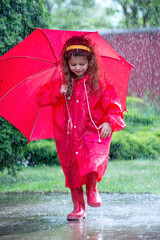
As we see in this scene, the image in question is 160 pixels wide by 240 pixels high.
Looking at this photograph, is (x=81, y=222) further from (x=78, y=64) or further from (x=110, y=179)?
(x=110, y=179)

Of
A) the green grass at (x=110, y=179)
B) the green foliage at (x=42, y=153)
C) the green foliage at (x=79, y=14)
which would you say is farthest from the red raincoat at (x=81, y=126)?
the green foliage at (x=79, y=14)

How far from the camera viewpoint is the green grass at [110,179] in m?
6.66

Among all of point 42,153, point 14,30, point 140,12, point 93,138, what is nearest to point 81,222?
point 93,138

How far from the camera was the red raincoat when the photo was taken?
430cm

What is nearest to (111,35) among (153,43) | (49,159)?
(153,43)

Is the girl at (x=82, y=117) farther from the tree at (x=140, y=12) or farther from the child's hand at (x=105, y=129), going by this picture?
the tree at (x=140, y=12)

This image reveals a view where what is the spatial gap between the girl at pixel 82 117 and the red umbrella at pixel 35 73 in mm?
254

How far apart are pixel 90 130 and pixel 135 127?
7.65 meters

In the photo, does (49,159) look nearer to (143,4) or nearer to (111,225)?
(111,225)

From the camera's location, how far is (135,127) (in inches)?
469

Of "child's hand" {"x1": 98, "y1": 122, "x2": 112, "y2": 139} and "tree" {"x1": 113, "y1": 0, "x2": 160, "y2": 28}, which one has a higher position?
"tree" {"x1": 113, "y1": 0, "x2": 160, "y2": 28}

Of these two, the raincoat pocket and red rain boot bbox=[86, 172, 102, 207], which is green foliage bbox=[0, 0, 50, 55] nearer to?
the raincoat pocket

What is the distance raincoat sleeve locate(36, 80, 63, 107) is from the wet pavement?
1.16m

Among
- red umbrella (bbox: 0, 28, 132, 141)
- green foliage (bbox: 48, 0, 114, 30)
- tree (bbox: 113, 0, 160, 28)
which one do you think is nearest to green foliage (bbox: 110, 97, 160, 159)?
red umbrella (bbox: 0, 28, 132, 141)
